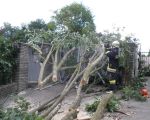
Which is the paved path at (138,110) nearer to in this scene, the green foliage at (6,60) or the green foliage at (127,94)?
the green foliage at (127,94)

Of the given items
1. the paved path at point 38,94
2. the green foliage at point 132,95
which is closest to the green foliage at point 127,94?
the green foliage at point 132,95

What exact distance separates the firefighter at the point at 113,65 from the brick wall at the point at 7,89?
3073mm

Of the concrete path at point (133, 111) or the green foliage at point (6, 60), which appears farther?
the green foliage at point (6, 60)

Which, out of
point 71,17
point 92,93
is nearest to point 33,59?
point 92,93

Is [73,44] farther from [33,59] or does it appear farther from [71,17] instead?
[71,17]

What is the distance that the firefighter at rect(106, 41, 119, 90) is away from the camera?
12.3 meters

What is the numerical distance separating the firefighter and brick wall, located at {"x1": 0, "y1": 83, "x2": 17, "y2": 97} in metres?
3.07

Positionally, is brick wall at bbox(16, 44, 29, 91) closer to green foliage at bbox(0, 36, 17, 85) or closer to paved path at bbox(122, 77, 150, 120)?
green foliage at bbox(0, 36, 17, 85)

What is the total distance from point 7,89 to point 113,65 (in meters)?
3.51

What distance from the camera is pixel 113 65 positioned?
41.7 ft

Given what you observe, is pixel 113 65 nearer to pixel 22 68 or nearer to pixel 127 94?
pixel 127 94

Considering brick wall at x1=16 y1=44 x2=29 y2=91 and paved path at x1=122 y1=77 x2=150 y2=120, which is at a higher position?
brick wall at x1=16 y1=44 x2=29 y2=91

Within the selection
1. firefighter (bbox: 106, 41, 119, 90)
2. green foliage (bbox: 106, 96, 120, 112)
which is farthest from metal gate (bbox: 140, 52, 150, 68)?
green foliage (bbox: 106, 96, 120, 112)

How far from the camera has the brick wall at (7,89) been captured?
457 inches
